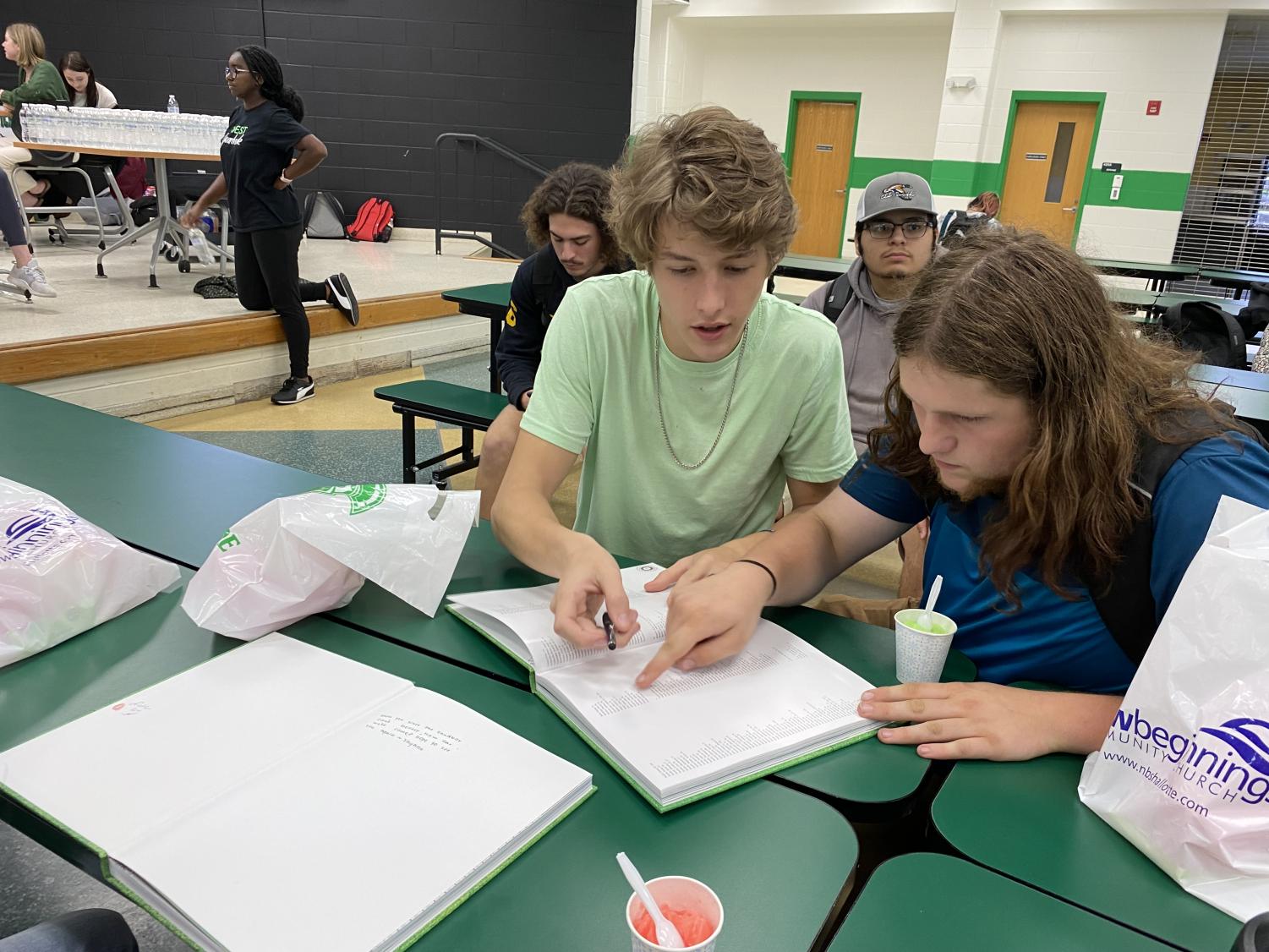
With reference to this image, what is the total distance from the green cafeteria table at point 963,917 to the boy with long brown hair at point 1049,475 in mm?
168

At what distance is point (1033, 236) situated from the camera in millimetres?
952

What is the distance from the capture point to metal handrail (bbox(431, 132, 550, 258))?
813 centimetres

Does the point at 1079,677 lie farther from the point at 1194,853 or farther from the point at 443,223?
the point at 443,223

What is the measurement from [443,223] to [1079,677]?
9016 mm

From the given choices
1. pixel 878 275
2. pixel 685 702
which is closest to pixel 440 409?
pixel 878 275

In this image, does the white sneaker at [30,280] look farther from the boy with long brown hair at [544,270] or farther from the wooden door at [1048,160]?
the wooden door at [1048,160]

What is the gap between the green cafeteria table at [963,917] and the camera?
0.65 m

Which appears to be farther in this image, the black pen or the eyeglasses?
the eyeglasses

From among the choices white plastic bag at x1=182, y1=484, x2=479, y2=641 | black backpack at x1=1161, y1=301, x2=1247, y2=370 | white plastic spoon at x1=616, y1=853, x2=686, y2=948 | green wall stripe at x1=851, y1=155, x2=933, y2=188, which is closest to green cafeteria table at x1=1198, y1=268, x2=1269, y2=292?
black backpack at x1=1161, y1=301, x2=1247, y2=370

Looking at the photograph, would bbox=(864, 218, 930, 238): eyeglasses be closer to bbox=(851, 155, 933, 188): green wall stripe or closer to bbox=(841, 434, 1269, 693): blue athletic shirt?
bbox=(841, 434, 1269, 693): blue athletic shirt

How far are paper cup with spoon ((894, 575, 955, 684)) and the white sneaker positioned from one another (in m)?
4.95

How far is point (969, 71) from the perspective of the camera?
8.54 meters

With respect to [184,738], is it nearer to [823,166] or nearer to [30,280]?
[30,280]

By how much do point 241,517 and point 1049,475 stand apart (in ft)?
3.79
